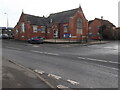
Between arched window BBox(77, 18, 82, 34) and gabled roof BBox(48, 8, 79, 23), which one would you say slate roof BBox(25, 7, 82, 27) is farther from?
arched window BBox(77, 18, 82, 34)

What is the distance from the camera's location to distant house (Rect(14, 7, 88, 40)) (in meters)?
41.6

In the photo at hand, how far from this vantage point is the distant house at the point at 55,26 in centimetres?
4156

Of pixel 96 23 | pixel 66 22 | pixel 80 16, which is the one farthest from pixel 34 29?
pixel 96 23

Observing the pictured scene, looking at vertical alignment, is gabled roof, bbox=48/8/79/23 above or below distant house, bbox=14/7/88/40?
above

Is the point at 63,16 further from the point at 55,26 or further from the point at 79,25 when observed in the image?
the point at 79,25

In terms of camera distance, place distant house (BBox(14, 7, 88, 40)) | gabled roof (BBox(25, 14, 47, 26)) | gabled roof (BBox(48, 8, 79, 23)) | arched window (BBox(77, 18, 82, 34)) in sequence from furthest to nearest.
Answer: arched window (BBox(77, 18, 82, 34)) < gabled roof (BBox(48, 8, 79, 23)) < gabled roof (BBox(25, 14, 47, 26)) < distant house (BBox(14, 7, 88, 40))

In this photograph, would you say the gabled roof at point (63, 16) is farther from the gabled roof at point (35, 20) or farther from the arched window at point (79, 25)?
the gabled roof at point (35, 20)

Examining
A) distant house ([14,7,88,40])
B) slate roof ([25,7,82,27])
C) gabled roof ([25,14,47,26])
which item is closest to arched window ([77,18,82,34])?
distant house ([14,7,88,40])

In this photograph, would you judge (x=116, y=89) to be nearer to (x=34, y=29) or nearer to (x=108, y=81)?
(x=108, y=81)

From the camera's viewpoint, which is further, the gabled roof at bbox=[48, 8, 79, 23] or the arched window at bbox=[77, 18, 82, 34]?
the arched window at bbox=[77, 18, 82, 34]

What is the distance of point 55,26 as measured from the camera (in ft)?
146

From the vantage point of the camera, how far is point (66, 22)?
138ft

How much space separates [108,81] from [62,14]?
41275 millimetres

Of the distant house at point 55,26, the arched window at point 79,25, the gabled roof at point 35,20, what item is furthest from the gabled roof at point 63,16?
the gabled roof at point 35,20
